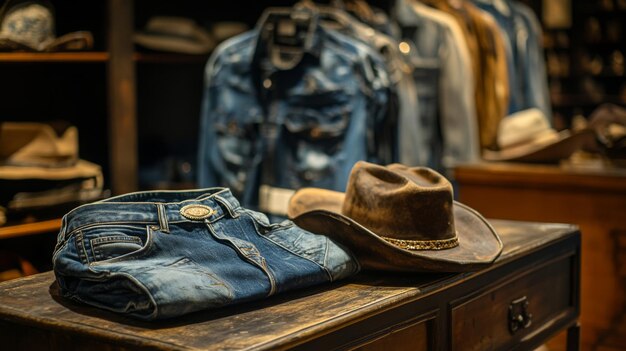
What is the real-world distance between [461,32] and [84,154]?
2.22 metres

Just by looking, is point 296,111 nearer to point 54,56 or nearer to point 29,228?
point 54,56

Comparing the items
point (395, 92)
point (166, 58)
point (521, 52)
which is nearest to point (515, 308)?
point (395, 92)

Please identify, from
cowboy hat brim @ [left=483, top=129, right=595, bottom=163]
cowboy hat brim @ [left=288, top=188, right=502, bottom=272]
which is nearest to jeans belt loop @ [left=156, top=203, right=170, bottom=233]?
cowboy hat brim @ [left=288, top=188, right=502, bottom=272]

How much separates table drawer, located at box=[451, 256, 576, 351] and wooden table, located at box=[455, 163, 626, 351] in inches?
46.7

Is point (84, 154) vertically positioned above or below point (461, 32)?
below

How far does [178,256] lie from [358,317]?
1.13ft

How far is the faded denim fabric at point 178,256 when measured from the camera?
1.55 meters

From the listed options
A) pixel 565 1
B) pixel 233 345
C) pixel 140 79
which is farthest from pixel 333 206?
pixel 565 1

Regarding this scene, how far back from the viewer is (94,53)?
377 cm

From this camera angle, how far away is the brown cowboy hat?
1898 millimetres

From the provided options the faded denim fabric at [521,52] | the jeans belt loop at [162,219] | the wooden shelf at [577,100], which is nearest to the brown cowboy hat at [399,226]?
the jeans belt loop at [162,219]

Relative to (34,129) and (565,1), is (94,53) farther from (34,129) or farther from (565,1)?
(565,1)

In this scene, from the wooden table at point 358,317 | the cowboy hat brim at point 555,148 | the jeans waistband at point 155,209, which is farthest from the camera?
the cowboy hat brim at point 555,148

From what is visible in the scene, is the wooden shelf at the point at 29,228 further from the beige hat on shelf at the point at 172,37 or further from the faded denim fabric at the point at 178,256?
the faded denim fabric at the point at 178,256
